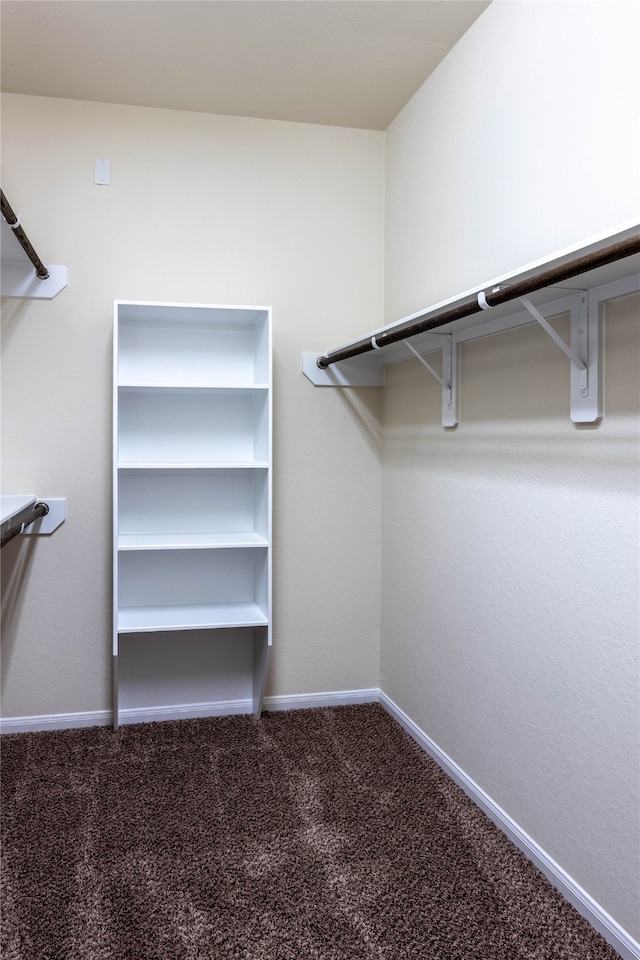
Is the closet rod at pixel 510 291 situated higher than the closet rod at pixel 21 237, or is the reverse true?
the closet rod at pixel 21 237

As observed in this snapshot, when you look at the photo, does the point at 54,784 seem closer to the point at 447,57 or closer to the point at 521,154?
the point at 521,154

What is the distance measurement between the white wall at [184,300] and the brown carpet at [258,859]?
442 mm

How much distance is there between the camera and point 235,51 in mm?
2170

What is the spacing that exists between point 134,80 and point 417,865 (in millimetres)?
2551

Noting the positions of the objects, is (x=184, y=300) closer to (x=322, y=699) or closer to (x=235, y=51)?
(x=235, y=51)

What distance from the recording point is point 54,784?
2113 millimetres

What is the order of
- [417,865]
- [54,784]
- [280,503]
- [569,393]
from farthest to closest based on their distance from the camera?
[280,503]
[54,784]
[417,865]
[569,393]

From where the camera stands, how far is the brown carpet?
4.76 ft

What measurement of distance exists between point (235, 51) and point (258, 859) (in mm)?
2353

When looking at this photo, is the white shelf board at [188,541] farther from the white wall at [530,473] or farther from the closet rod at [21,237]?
the closet rod at [21,237]

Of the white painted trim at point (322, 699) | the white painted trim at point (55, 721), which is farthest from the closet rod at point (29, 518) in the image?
the white painted trim at point (322, 699)

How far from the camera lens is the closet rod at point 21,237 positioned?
5.89ft

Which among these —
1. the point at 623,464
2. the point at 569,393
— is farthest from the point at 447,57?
the point at 623,464

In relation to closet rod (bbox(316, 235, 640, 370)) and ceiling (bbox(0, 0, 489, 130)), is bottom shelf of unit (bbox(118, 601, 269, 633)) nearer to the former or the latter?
closet rod (bbox(316, 235, 640, 370))
